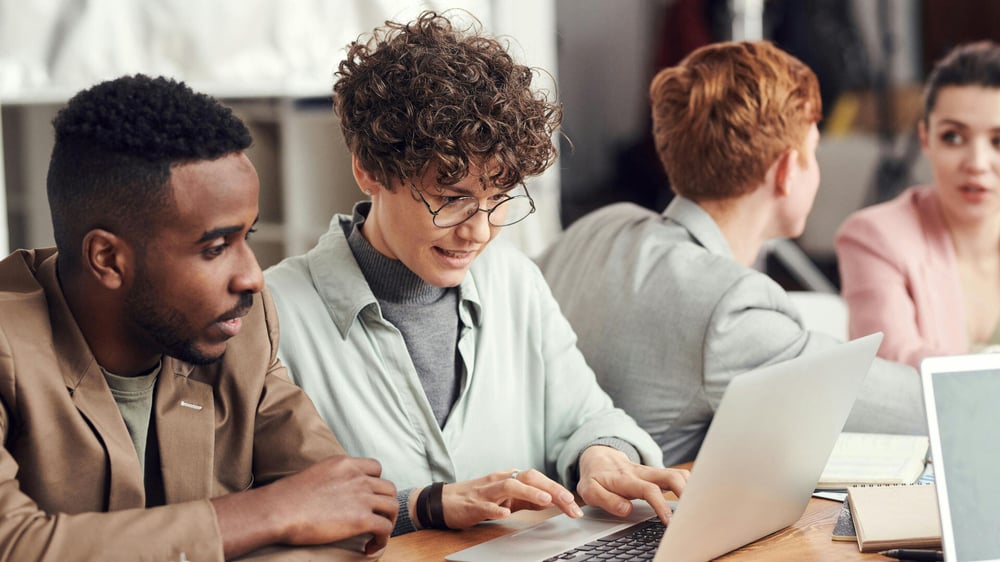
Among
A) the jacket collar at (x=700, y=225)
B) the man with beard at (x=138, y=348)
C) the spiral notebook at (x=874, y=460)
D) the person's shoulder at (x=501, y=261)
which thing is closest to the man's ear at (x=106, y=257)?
the man with beard at (x=138, y=348)

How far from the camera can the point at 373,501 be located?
3.91 ft

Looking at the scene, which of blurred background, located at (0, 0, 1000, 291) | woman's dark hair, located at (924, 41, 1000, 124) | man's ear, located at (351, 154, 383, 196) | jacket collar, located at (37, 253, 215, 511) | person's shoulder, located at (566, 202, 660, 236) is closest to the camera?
jacket collar, located at (37, 253, 215, 511)

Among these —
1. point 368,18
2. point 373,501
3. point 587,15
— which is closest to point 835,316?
point 368,18

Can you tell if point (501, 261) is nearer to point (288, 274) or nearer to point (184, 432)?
point (288, 274)

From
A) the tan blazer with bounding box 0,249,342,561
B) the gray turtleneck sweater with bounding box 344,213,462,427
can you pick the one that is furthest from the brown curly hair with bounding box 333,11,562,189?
the tan blazer with bounding box 0,249,342,561

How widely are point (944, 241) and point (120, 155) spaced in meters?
1.92

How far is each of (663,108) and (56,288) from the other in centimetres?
119

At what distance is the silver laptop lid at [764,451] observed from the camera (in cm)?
112

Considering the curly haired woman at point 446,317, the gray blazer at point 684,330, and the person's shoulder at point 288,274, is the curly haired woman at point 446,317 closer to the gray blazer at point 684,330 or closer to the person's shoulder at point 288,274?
the person's shoulder at point 288,274

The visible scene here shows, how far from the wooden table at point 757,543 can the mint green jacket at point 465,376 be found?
0.52ft

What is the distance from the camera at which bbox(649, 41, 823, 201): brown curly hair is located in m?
1.93

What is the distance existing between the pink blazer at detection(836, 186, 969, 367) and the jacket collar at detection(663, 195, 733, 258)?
0.58m

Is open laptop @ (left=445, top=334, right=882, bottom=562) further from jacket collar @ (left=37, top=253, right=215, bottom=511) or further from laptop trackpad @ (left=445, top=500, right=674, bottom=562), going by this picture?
jacket collar @ (left=37, top=253, right=215, bottom=511)

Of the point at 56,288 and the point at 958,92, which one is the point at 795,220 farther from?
the point at 56,288
